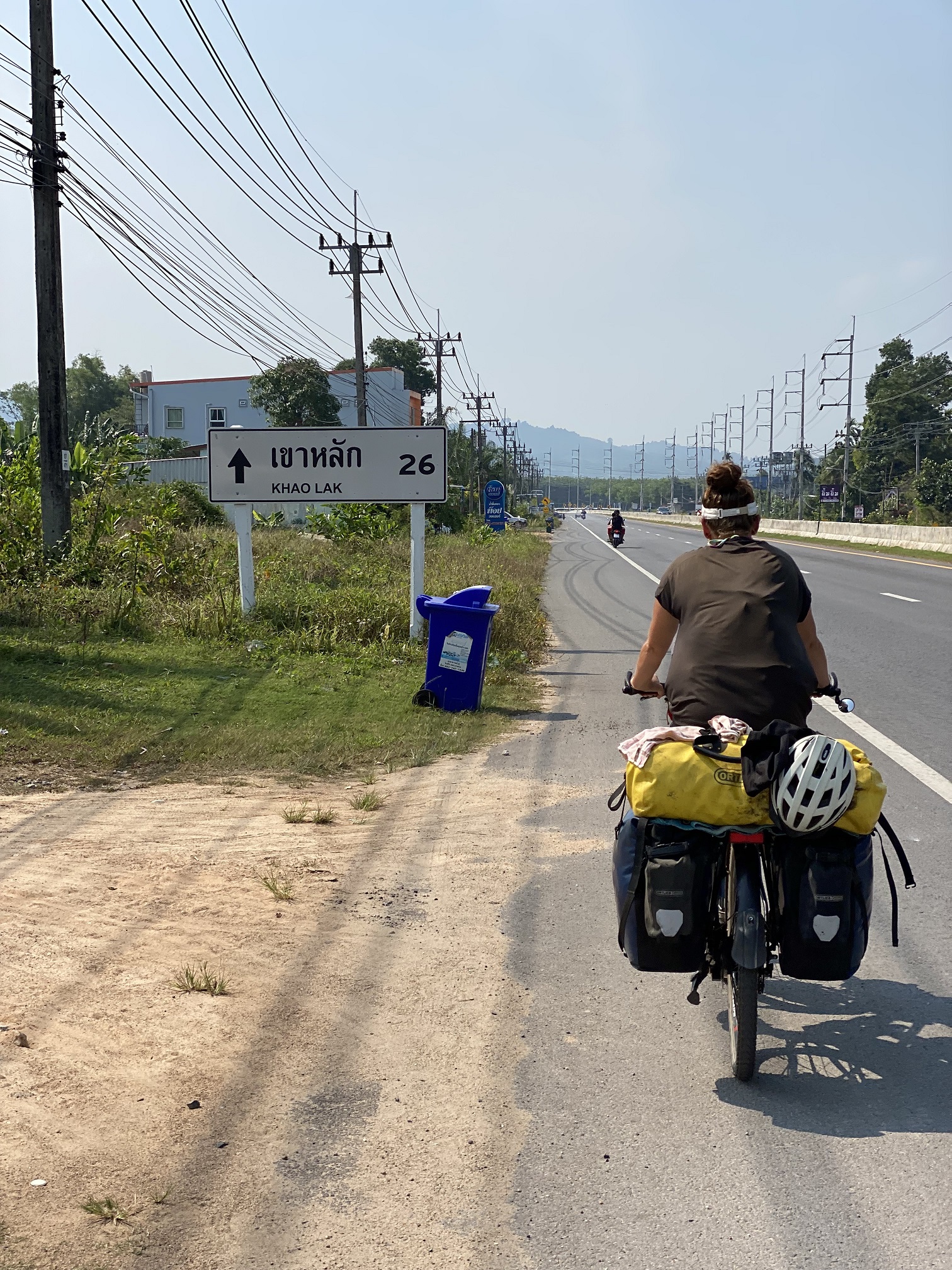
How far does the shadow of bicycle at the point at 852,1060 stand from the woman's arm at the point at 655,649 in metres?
1.26

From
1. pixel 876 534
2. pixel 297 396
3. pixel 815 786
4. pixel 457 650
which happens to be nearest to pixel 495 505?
pixel 876 534

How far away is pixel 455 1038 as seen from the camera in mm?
4082

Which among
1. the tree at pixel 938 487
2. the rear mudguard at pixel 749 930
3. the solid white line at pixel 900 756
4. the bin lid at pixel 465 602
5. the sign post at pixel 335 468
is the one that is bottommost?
the solid white line at pixel 900 756

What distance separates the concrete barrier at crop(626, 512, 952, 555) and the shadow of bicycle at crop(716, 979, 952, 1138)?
2942 centimetres

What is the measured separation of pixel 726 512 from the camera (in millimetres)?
4141

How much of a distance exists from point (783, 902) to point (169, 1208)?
6.31 feet

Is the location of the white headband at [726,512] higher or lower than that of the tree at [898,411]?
lower

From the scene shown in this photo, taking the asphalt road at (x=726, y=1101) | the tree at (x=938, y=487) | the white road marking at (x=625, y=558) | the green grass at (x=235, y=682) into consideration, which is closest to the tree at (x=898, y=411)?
the tree at (x=938, y=487)

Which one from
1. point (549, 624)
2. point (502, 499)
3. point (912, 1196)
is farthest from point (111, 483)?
point (502, 499)

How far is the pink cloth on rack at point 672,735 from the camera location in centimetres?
Answer: 366

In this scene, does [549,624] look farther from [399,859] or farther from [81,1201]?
[81,1201]

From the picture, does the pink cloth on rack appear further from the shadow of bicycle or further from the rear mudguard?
the shadow of bicycle

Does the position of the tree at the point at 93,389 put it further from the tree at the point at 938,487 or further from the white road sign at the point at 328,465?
the white road sign at the point at 328,465

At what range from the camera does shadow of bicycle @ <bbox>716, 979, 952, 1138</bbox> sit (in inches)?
140
